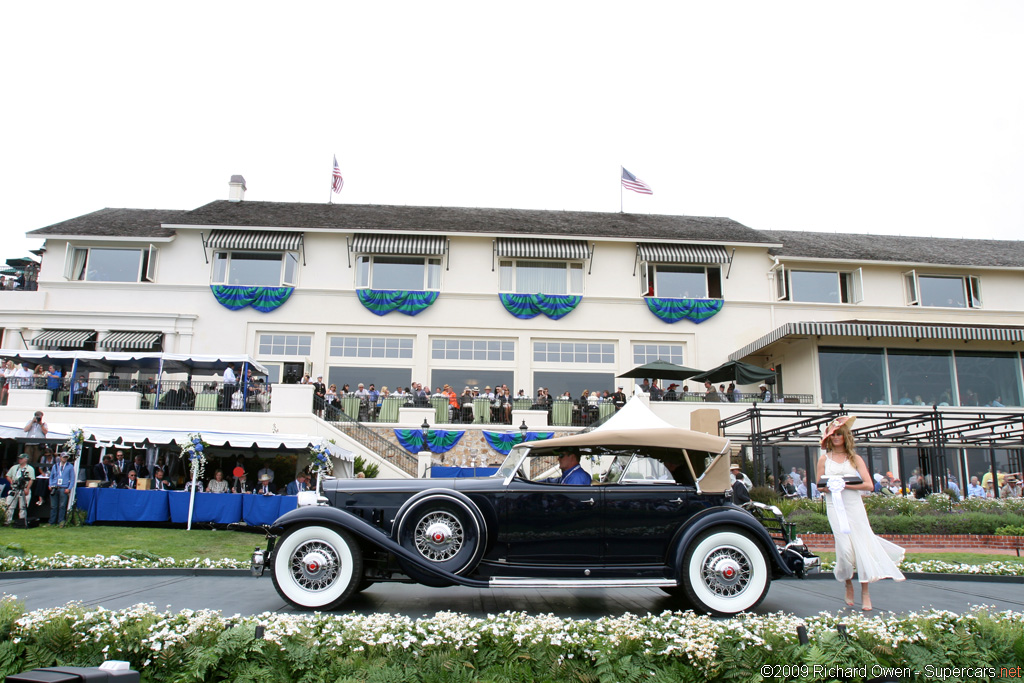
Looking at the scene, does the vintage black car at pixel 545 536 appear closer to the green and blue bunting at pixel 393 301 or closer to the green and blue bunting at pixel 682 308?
the green and blue bunting at pixel 393 301

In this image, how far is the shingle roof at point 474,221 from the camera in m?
28.6

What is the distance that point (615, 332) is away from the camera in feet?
92.5

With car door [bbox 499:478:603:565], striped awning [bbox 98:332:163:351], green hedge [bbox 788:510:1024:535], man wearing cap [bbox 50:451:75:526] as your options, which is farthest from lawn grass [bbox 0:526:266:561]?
striped awning [bbox 98:332:163:351]

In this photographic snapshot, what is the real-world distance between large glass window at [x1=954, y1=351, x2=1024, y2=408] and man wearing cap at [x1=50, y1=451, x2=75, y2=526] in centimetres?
2937

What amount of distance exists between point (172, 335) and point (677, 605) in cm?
2533

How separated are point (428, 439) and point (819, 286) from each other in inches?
721

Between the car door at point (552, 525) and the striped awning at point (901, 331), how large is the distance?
19.8m

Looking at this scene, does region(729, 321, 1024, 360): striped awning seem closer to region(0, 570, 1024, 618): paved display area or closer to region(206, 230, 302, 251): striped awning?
region(0, 570, 1024, 618): paved display area

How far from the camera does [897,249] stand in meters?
30.8

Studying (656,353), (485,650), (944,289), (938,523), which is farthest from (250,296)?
(944,289)

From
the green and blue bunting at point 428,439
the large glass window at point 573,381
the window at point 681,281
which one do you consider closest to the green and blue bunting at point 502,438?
the green and blue bunting at point 428,439

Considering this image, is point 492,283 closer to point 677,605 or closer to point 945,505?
point 945,505

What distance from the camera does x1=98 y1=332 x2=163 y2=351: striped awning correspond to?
26438mm

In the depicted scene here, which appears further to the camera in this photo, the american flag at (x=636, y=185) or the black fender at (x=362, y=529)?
the american flag at (x=636, y=185)
